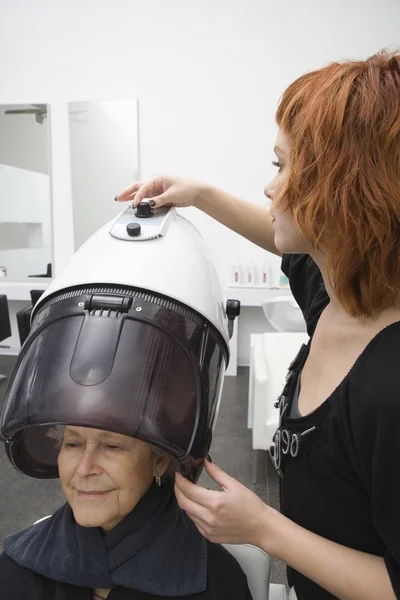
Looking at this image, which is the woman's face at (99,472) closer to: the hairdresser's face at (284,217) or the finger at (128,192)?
the hairdresser's face at (284,217)

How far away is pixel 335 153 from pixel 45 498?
2106 millimetres

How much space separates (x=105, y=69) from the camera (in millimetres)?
3637


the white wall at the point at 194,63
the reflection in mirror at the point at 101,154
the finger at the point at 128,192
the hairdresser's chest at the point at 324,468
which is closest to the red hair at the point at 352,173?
the hairdresser's chest at the point at 324,468

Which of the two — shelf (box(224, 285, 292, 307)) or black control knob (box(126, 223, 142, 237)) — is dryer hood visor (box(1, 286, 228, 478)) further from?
shelf (box(224, 285, 292, 307))

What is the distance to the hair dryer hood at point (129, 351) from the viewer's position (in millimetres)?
541

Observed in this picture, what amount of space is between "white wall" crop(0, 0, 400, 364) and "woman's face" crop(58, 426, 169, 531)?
125 inches

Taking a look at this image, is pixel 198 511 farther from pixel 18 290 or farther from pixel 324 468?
pixel 18 290

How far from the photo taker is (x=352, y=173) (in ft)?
2.01

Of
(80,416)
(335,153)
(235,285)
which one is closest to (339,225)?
(335,153)

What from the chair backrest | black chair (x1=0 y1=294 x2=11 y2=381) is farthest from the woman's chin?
black chair (x1=0 y1=294 x2=11 y2=381)

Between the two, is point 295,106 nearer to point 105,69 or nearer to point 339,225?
point 339,225

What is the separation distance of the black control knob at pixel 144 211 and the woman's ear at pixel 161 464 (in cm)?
44

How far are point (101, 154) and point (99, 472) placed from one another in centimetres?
347

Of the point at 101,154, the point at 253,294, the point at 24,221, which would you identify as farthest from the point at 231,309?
the point at 24,221
